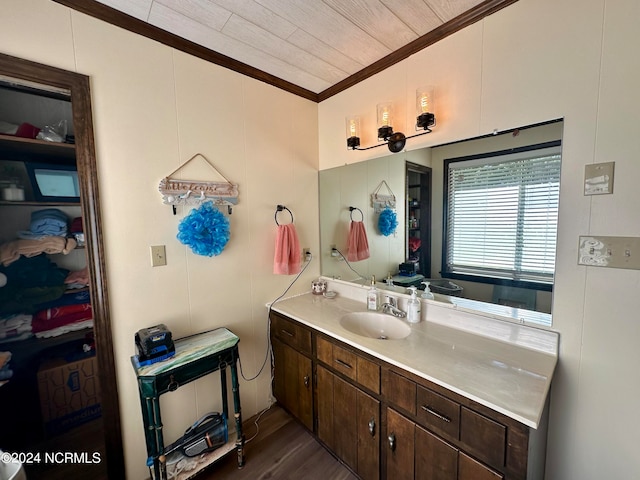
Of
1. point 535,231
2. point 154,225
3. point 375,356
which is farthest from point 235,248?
point 535,231

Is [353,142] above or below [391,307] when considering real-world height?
above

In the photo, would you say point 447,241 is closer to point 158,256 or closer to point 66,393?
point 158,256

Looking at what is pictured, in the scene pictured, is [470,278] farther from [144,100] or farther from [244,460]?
[144,100]

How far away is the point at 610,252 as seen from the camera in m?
1.02

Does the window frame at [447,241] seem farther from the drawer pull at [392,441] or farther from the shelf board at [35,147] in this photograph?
the shelf board at [35,147]

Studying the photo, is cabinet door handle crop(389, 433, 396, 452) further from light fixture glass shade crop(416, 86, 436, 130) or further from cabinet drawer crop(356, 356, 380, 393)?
light fixture glass shade crop(416, 86, 436, 130)

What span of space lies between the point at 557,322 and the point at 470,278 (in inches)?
16.6

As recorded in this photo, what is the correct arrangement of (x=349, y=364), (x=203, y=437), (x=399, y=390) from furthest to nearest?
(x=203, y=437), (x=349, y=364), (x=399, y=390)

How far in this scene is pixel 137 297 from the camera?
1400 mm

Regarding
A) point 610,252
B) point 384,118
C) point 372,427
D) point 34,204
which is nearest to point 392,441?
point 372,427

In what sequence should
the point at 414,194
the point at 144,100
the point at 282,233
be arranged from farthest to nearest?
1. the point at 282,233
2. the point at 414,194
3. the point at 144,100

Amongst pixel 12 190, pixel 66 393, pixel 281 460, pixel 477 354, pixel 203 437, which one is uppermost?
pixel 12 190

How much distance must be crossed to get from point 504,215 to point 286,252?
1.36 meters

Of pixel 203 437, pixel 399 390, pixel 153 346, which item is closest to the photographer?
pixel 399 390
